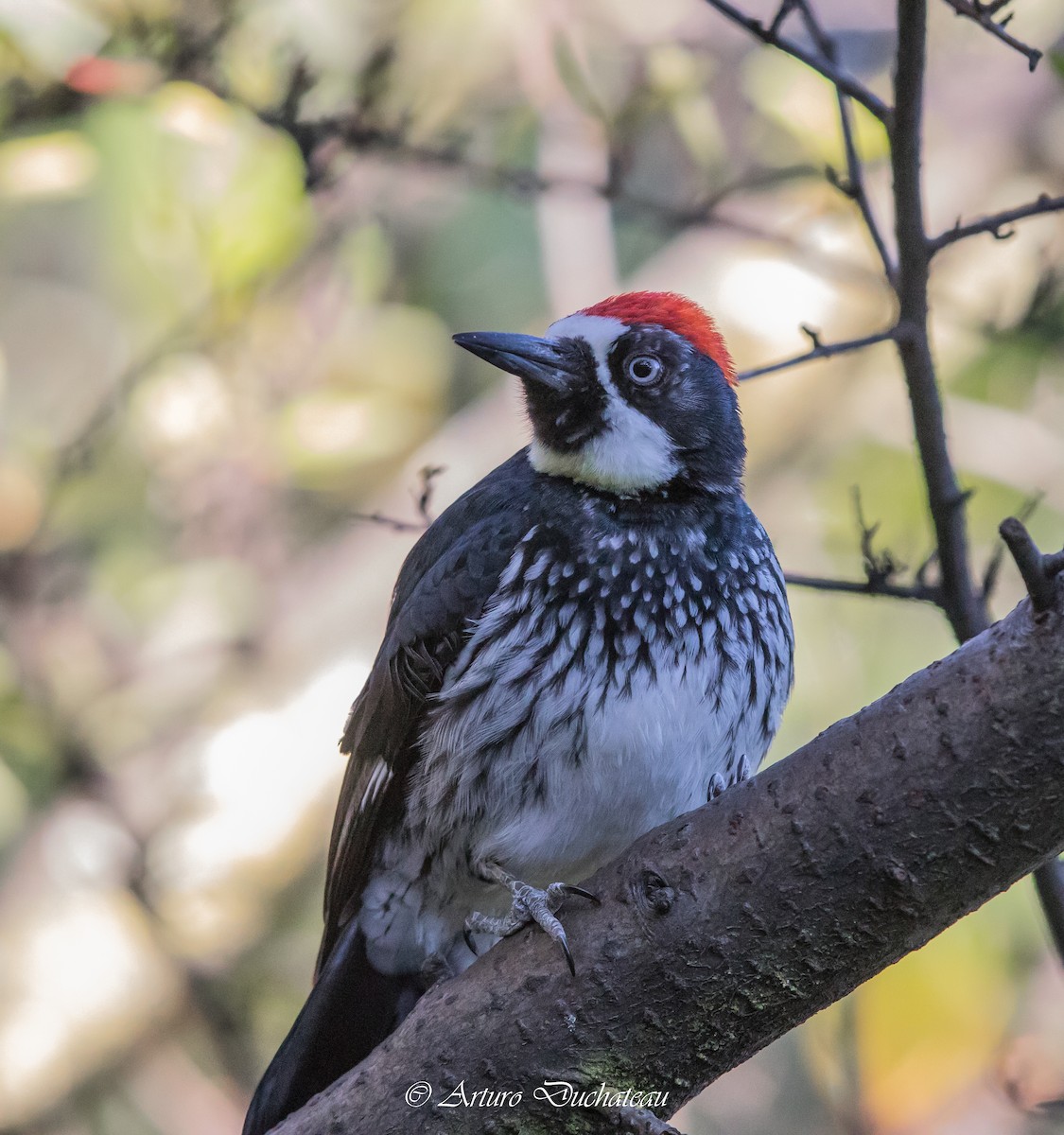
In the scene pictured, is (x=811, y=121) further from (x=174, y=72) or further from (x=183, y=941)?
(x=183, y=941)

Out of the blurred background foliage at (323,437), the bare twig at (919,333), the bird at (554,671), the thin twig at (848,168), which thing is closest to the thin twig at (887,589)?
the bare twig at (919,333)

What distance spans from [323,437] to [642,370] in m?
1.56

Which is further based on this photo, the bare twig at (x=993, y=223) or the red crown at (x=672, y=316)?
the red crown at (x=672, y=316)

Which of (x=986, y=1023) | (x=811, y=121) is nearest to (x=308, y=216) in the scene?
(x=811, y=121)

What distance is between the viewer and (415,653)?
108 inches

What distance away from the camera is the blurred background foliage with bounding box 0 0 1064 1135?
3553 millimetres

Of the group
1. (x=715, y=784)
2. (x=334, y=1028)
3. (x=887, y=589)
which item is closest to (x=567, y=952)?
(x=715, y=784)

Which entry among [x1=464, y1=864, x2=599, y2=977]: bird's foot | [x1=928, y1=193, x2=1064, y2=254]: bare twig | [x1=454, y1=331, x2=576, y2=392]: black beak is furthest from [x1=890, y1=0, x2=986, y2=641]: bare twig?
[x1=464, y1=864, x2=599, y2=977]: bird's foot

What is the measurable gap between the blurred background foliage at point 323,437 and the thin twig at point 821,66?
1072 mm

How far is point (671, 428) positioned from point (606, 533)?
1.00 feet

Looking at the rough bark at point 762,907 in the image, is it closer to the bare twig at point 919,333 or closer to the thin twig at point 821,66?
the bare twig at point 919,333
